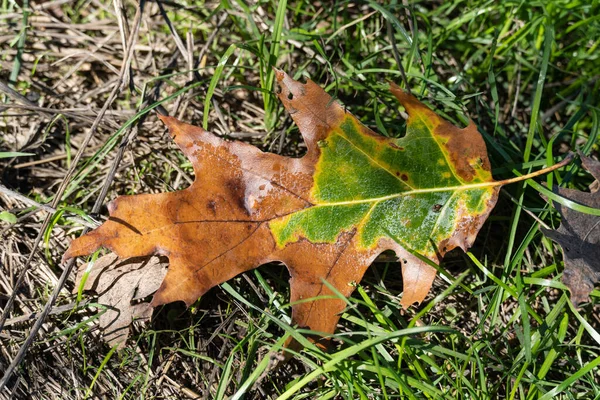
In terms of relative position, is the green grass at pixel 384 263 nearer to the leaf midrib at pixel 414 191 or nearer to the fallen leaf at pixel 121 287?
the fallen leaf at pixel 121 287

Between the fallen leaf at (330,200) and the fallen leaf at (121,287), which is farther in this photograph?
the fallen leaf at (121,287)

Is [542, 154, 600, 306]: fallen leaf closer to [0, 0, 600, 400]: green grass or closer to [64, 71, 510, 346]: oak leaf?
[0, 0, 600, 400]: green grass

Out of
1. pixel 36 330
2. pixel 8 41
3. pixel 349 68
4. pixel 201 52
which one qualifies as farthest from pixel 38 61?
pixel 349 68

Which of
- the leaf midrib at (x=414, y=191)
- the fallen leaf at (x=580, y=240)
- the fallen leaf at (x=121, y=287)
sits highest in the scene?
the leaf midrib at (x=414, y=191)

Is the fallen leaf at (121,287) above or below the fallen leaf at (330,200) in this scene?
below

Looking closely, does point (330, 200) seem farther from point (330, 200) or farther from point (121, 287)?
point (121, 287)

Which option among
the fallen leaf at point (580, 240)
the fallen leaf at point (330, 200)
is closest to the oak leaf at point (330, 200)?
the fallen leaf at point (330, 200)

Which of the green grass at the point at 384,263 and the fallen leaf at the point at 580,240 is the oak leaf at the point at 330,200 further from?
the fallen leaf at the point at 580,240
